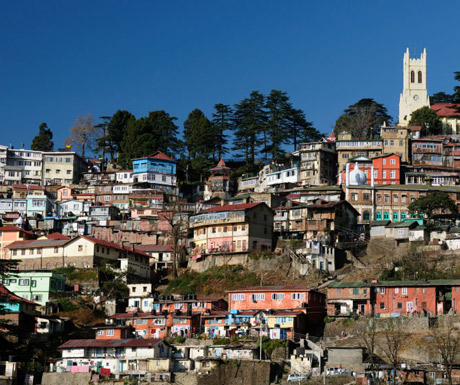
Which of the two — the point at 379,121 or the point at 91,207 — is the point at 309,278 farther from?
the point at 379,121

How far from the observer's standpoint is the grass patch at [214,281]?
86.1 metres

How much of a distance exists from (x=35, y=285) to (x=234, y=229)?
2037cm

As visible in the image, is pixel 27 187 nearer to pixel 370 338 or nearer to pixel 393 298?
pixel 393 298

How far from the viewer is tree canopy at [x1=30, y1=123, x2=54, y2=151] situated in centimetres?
14225

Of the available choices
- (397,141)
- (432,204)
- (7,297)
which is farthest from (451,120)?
(7,297)

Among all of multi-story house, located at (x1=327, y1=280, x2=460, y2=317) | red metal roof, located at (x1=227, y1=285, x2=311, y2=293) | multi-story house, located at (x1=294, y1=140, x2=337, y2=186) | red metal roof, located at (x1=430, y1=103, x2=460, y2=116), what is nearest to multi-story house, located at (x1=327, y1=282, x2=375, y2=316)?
multi-story house, located at (x1=327, y1=280, x2=460, y2=317)

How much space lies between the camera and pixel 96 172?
13100 cm

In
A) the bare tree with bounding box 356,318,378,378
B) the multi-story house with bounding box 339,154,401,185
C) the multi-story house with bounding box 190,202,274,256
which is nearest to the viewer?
the bare tree with bounding box 356,318,378,378

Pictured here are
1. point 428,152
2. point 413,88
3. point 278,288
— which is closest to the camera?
point 278,288

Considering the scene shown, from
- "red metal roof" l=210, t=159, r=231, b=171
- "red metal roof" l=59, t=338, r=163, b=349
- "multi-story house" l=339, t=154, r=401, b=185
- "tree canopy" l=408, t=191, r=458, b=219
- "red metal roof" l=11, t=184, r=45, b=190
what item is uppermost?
"red metal roof" l=210, t=159, r=231, b=171

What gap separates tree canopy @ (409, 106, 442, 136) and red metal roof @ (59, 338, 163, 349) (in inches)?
2758

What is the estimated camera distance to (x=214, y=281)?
8762 cm

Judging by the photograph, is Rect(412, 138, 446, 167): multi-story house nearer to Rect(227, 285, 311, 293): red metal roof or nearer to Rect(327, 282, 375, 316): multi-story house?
Rect(227, 285, 311, 293): red metal roof

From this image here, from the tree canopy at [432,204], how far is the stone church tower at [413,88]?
150 feet
